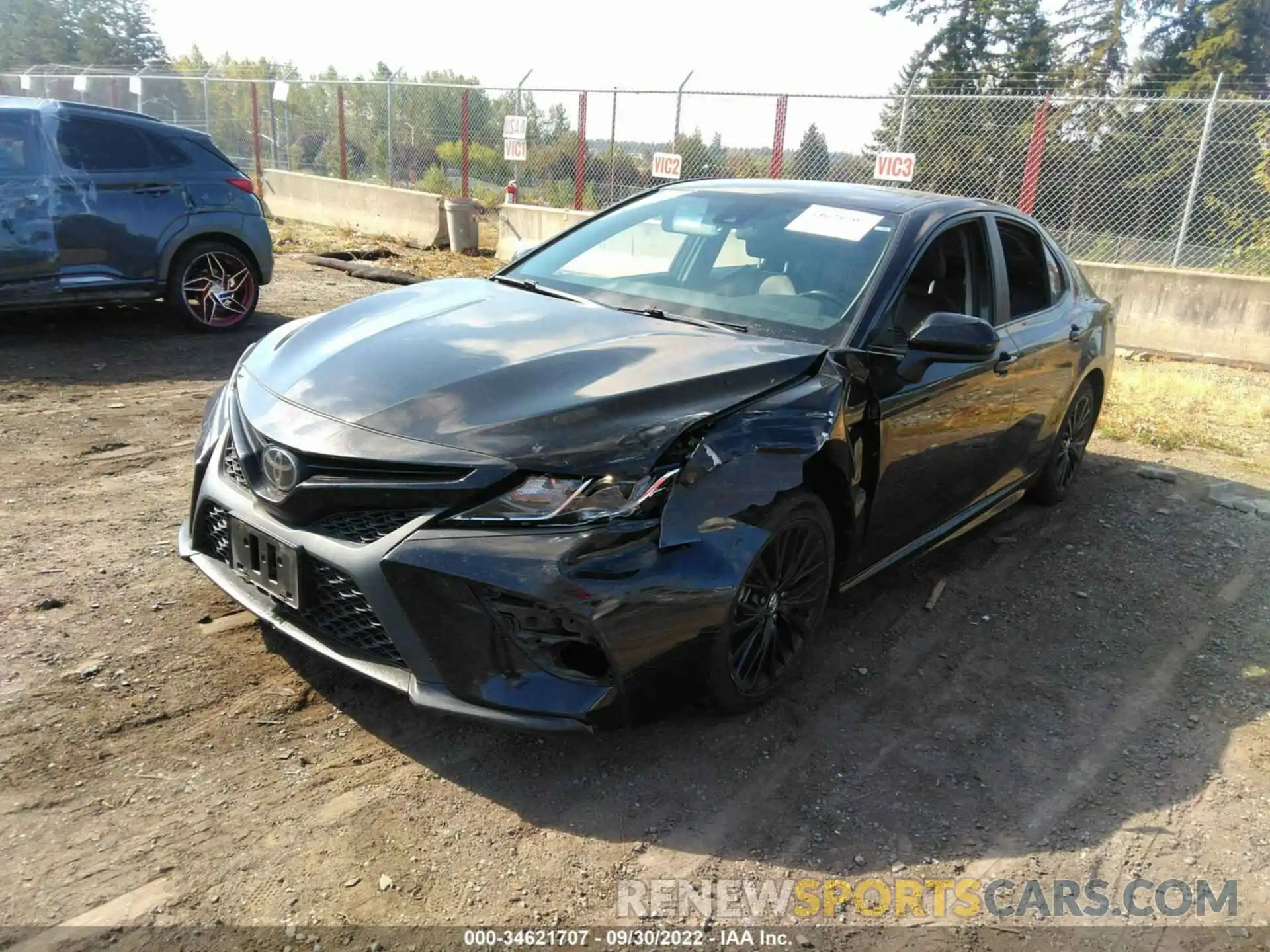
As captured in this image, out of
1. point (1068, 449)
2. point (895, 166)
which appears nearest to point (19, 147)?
point (1068, 449)

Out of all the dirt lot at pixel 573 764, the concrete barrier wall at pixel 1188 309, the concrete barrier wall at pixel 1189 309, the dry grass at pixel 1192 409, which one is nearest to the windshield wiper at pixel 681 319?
the dirt lot at pixel 573 764

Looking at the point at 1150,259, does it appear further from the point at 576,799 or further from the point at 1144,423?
the point at 576,799

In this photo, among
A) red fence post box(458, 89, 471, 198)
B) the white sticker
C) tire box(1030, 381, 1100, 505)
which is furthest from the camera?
red fence post box(458, 89, 471, 198)

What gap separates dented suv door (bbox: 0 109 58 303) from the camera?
702 centimetres

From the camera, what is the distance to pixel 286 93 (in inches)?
729

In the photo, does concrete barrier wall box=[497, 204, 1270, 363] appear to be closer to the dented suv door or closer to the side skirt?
the dented suv door

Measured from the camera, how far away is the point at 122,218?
7.50 meters

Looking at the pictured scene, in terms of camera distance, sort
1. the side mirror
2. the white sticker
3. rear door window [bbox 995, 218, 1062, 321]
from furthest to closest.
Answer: the white sticker, rear door window [bbox 995, 218, 1062, 321], the side mirror

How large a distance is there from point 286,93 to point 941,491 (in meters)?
18.0

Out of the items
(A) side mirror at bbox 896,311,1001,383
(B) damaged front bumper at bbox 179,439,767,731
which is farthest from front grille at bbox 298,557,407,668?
(A) side mirror at bbox 896,311,1001,383

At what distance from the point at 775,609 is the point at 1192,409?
21.3ft

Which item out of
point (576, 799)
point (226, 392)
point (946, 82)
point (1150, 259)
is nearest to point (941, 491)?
point (576, 799)

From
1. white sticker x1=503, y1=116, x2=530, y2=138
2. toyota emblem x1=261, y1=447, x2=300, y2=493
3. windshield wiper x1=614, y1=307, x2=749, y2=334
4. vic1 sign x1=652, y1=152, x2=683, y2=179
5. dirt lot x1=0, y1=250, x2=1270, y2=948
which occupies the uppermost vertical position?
white sticker x1=503, y1=116, x2=530, y2=138

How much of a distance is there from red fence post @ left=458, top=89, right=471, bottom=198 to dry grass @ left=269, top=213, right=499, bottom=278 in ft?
2.39
